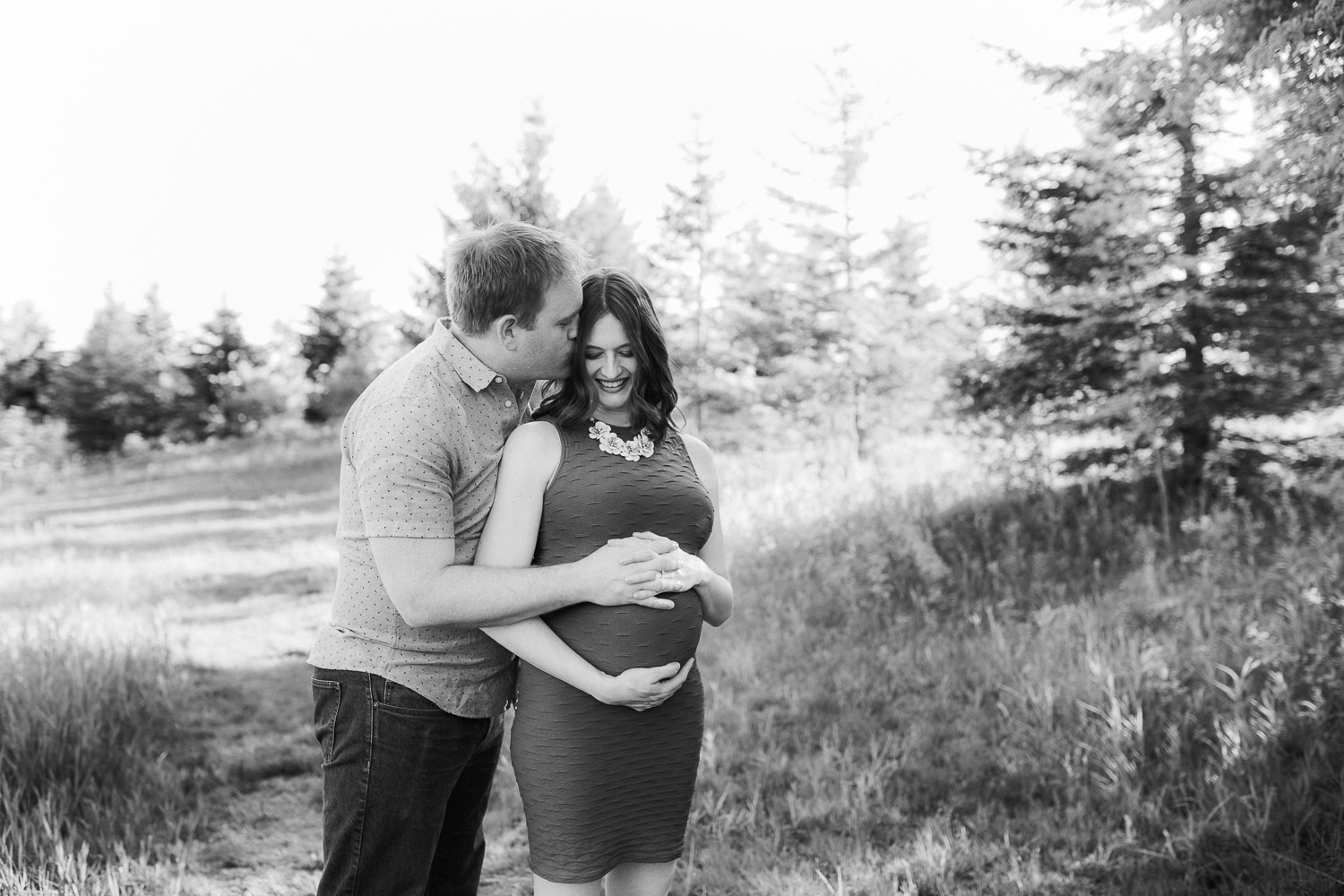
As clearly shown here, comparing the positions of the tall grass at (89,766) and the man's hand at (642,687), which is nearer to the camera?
the man's hand at (642,687)

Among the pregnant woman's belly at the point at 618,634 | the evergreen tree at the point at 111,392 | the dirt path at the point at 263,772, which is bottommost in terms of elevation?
the dirt path at the point at 263,772

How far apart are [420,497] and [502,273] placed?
578 mm

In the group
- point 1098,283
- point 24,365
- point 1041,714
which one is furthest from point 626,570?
point 24,365

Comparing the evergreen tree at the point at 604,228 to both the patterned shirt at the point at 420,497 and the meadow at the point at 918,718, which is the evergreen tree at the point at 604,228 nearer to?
the meadow at the point at 918,718

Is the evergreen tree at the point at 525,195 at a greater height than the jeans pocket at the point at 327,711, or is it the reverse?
the evergreen tree at the point at 525,195

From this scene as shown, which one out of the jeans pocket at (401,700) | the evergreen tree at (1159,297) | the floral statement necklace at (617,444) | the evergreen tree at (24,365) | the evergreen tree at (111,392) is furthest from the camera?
the evergreen tree at (24,365)

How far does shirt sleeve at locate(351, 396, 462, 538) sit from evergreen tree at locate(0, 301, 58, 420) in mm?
45829

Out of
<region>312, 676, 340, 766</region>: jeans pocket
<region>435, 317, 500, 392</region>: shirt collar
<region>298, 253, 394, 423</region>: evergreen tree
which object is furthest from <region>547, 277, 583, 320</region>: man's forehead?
<region>298, 253, 394, 423</region>: evergreen tree

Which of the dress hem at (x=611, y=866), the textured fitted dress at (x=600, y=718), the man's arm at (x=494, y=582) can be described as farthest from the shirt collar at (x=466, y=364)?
the dress hem at (x=611, y=866)

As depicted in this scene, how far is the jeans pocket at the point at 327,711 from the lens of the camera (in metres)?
2.32

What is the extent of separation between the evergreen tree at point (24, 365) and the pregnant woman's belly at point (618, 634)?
45898mm

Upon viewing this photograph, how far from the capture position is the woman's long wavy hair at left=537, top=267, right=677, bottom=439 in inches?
98.1

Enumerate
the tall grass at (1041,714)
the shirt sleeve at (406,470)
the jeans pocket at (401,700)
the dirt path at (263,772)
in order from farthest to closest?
the dirt path at (263,772)
the tall grass at (1041,714)
the jeans pocket at (401,700)
the shirt sleeve at (406,470)

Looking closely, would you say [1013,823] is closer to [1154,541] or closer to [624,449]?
[624,449]
